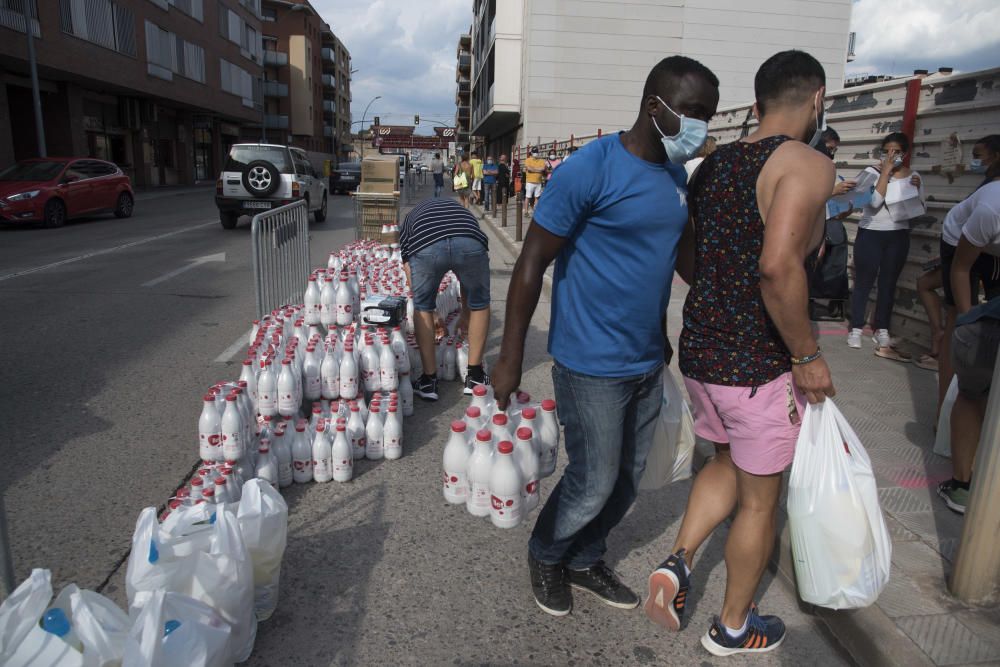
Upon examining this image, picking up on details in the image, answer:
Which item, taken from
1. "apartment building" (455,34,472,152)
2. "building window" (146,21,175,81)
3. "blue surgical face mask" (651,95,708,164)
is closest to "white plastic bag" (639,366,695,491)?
"blue surgical face mask" (651,95,708,164)

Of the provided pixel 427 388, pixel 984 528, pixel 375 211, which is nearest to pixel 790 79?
pixel 984 528

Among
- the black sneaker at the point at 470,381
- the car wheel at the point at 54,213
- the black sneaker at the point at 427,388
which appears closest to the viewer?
the black sneaker at the point at 470,381

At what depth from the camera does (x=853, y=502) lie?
2.20 metres

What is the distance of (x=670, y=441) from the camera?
8.85 feet

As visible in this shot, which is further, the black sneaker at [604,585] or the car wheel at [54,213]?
the car wheel at [54,213]

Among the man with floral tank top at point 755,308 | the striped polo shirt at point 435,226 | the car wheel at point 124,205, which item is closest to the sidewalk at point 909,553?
the man with floral tank top at point 755,308

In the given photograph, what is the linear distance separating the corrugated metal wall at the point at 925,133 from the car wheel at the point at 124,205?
1750cm

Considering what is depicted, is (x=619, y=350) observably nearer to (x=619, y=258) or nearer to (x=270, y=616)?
(x=619, y=258)

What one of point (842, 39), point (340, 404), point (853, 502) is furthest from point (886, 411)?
point (842, 39)

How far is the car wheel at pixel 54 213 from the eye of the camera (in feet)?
51.2

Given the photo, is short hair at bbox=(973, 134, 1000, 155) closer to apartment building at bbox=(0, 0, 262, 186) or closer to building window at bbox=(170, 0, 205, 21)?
apartment building at bbox=(0, 0, 262, 186)

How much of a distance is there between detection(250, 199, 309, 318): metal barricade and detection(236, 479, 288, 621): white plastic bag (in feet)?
10.6

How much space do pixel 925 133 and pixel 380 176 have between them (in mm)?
7219

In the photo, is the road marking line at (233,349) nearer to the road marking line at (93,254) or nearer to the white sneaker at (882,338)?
the road marking line at (93,254)
